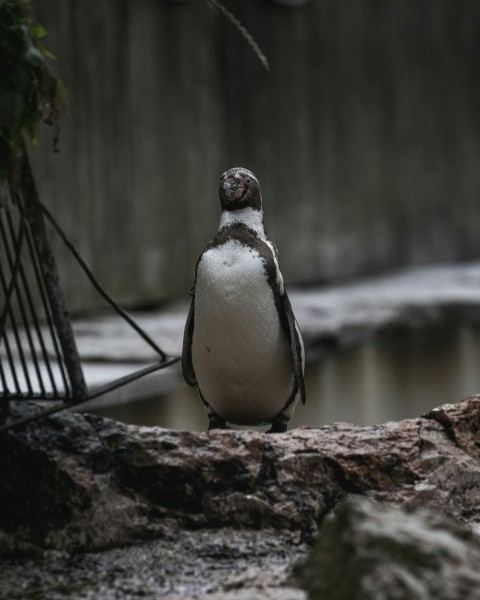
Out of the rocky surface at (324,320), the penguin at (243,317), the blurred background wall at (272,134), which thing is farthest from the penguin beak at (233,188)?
the blurred background wall at (272,134)

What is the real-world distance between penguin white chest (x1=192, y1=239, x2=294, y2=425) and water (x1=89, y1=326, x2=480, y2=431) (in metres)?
2.01

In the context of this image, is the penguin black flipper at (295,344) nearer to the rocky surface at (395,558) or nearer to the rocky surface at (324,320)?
the rocky surface at (395,558)

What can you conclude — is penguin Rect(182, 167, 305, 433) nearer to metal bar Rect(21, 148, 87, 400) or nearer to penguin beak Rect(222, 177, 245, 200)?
penguin beak Rect(222, 177, 245, 200)

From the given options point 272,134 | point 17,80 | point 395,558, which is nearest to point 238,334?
point 17,80

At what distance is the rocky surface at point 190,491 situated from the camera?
5.29 ft

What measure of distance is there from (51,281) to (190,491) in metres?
0.38

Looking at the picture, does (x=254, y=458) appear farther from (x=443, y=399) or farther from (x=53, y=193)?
(x=443, y=399)

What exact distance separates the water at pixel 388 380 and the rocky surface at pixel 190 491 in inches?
88.9

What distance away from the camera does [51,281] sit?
63.6 inches

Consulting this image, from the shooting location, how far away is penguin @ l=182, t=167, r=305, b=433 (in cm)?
196

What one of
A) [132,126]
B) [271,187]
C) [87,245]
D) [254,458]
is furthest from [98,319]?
[254,458]

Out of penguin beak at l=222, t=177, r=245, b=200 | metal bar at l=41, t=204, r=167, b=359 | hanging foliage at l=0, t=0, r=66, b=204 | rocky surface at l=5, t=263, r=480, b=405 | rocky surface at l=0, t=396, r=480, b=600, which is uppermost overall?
hanging foliage at l=0, t=0, r=66, b=204

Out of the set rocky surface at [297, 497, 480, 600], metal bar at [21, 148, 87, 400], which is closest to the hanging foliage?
metal bar at [21, 148, 87, 400]

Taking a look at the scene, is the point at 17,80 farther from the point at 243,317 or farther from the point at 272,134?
the point at 272,134
